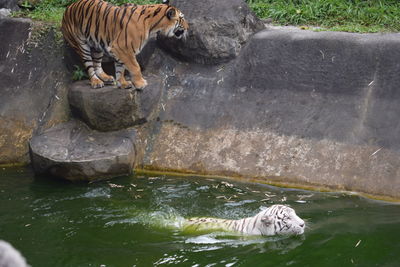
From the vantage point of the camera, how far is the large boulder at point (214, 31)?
25.8ft

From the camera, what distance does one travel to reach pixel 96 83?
7.57 m

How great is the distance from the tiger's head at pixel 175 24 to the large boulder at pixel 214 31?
9.7 inches

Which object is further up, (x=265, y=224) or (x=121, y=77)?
(x=121, y=77)

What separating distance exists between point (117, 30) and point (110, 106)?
38.1 inches

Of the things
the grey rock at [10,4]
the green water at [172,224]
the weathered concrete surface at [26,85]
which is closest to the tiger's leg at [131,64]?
the weathered concrete surface at [26,85]

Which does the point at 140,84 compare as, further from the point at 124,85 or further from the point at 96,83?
the point at 96,83

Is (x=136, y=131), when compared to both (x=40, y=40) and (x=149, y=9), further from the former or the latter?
(x=40, y=40)

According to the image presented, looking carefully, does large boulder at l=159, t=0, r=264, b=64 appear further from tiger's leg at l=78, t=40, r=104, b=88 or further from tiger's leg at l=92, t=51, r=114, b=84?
tiger's leg at l=78, t=40, r=104, b=88

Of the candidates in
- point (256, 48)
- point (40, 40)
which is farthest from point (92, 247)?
point (40, 40)

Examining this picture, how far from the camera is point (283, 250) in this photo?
4.92 meters

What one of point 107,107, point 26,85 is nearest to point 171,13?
point 107,107

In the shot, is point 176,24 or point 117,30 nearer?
point 117,30

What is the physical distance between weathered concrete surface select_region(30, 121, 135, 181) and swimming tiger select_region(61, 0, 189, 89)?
0.68 metres

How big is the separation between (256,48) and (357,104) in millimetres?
1646
